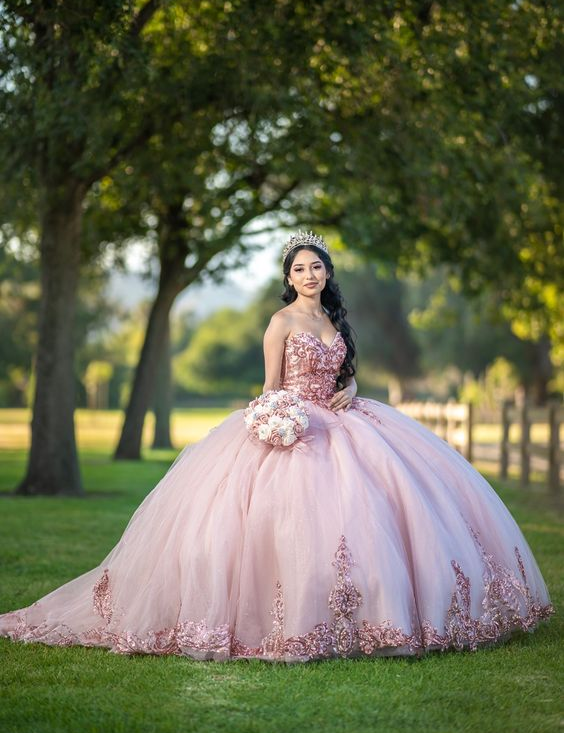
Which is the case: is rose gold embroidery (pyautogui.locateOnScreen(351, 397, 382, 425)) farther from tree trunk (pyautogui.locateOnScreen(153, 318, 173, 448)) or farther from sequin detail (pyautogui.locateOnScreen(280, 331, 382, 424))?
tree trunk (pyautogui.locateOnScreen(153, 318, 173, 448))

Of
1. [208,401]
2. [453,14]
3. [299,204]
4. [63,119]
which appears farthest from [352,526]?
[208,401]

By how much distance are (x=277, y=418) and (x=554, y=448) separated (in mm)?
11539

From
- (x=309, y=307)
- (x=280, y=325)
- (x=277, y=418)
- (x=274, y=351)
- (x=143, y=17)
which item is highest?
(x=143, y=17)


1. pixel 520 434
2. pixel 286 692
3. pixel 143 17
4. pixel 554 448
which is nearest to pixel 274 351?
pixel 286 692

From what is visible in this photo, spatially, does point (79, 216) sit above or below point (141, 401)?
above

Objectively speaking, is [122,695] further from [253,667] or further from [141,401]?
[141,401]

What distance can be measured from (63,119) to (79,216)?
10.9ft

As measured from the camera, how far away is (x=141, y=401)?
2133cm

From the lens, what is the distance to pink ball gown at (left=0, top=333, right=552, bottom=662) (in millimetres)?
5516

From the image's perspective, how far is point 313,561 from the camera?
5559 millimetres

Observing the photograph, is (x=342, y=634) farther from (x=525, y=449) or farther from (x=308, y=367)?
(x=525, y=449)

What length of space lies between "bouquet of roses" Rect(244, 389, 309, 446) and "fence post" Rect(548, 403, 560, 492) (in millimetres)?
11098

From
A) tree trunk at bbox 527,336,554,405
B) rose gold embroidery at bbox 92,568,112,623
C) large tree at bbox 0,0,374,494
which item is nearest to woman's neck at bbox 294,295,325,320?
rose gold embroidery at bbox 92,568,112,623

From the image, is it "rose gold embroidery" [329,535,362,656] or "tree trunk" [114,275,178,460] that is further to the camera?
"tree trunk" [114,275,178,460]
